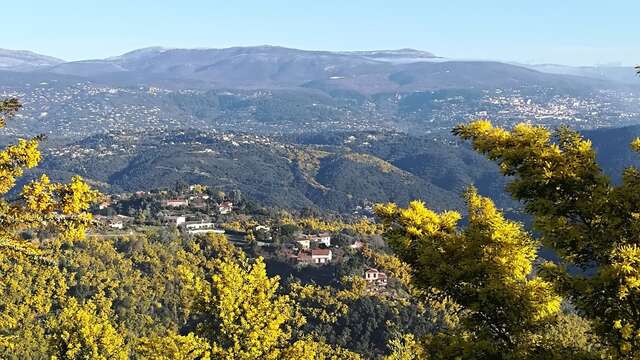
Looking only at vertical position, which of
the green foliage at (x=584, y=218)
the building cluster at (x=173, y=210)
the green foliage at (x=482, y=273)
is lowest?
the building cluster at (x=173, y=210)

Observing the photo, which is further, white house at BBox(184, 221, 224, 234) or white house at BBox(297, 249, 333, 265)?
white house at BBox(184, 221, 224, 234)

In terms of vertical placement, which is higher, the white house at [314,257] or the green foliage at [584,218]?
the green foliage at [584,218]

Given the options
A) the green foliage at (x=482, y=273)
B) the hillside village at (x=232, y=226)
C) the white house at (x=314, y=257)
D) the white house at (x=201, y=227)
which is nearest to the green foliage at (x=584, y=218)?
the green foliage at (x=482, y=273)

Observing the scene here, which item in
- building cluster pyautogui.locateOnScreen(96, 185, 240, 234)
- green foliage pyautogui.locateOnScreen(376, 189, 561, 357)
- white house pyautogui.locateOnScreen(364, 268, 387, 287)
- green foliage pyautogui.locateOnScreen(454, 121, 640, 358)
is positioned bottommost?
building cluster pyautogui.locateOnScreen(96, 185, 240, 234)

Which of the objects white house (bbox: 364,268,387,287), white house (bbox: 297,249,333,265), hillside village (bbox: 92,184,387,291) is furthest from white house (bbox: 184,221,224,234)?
white house (bbox: 364,268,387,287)

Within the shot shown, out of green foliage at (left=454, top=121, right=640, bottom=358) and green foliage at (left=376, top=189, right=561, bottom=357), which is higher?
green foliage at (left=454, top=121, right=640, bottom=358)

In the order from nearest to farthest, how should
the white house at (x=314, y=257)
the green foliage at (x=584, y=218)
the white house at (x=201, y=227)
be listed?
A: the green foliage at (x=584, y=218)
the white house at (x=314, y=257)
the white house at (x=201, y=227)

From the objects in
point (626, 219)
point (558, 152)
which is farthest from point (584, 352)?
point (558, 152)

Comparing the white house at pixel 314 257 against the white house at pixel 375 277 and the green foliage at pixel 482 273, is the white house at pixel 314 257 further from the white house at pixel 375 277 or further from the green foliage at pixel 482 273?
the green foliage at pixel 482 273

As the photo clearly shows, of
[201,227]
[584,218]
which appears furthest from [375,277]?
[584,218]

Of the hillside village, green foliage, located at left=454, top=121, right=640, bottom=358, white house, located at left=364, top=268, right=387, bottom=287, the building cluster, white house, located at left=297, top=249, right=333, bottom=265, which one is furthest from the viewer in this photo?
the building cluster

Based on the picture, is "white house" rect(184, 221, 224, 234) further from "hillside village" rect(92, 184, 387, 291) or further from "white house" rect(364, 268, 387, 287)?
"white house" rect(364, 268, 387, 287)

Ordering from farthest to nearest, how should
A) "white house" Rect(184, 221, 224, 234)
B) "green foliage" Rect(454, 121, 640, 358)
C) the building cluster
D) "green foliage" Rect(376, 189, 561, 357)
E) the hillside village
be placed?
the building cluster < "white house" Rect(184, 221, 224, 234) < the hillside village < "green foliage" Rect(376, 189, 561, 357) < "green foliage" Rect(454, 121, 640, 358)

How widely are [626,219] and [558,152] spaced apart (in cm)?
152
